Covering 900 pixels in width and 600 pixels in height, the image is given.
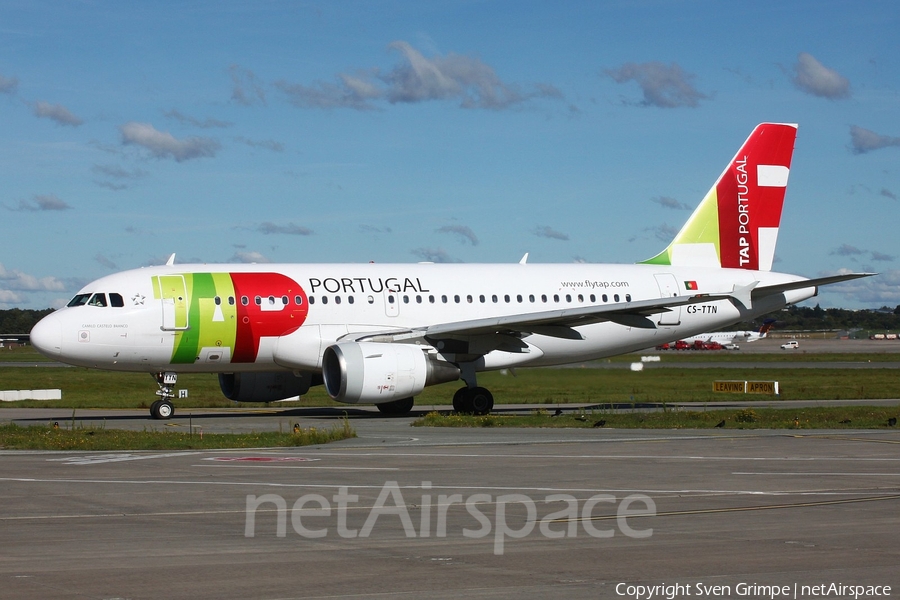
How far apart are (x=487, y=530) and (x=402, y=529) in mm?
831

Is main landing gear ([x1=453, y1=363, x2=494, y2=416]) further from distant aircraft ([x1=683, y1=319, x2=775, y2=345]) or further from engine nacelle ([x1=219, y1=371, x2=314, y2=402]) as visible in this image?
distant aircraft ([x1=683, y1=319, x2=775, y2=345])

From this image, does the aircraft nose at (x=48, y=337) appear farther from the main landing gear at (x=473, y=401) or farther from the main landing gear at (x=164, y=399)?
the main landing gear at (x=473, y=401)

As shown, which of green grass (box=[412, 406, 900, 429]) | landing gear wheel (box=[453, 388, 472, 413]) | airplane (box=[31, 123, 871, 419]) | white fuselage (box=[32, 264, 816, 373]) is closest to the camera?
green grass (box=[412, 406, 900, 429])

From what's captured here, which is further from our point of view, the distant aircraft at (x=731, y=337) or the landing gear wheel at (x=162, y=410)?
the distant aircraft at (x=731, y=337)

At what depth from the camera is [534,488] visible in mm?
13930

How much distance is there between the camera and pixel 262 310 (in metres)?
29.1

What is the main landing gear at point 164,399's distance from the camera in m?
28.8

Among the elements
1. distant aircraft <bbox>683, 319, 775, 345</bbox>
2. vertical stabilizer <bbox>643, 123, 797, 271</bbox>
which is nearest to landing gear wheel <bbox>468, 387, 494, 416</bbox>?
vertical stabilizer <bbox>643, 123, 797, 271</bbox>

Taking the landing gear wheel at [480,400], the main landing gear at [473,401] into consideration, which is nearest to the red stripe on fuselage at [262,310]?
the main landing gear at [473,401]

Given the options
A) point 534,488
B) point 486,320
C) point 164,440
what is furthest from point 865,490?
point 486,320

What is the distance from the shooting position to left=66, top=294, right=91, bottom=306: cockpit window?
28631mm

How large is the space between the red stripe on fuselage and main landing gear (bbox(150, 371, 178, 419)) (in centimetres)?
180

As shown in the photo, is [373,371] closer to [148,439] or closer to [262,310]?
[262,310]

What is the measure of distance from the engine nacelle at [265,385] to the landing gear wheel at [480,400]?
4.84 m
